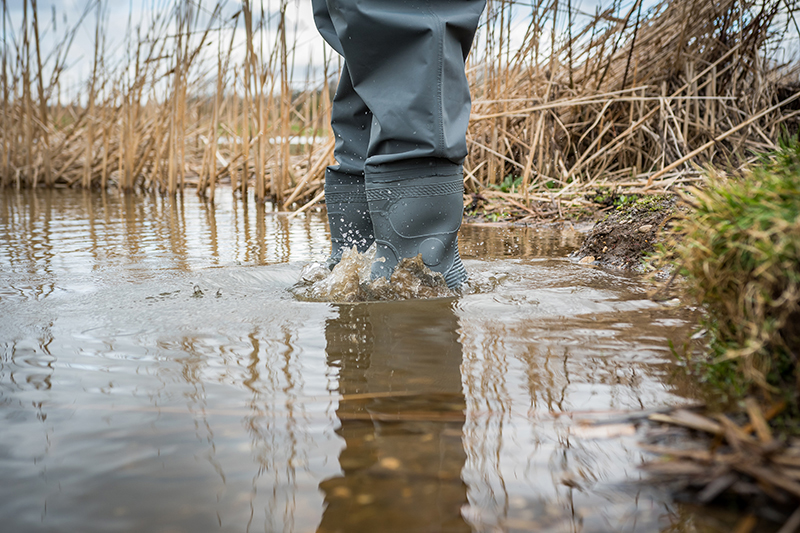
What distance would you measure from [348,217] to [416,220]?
1.43 feet

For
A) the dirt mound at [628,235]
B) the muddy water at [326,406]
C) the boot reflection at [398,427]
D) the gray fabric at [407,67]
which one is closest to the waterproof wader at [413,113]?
the gray fabric at [407,67]

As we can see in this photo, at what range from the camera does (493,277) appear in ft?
6.73

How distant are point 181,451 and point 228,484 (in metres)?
0.11

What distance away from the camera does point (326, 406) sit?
3.26ft

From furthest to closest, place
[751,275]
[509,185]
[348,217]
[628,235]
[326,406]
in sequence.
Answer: [509,185] → [628,235] → [348,217] → [326,406] → [751,275]

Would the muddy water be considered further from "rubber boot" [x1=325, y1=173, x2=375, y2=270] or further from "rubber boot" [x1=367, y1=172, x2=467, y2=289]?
"rubber boot" [x1=325, y1=173, x2=375, y2=270]

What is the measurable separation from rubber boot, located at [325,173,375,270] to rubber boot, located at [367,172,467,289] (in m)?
0.31

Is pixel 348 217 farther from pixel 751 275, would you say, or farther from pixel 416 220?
pixel 751 275

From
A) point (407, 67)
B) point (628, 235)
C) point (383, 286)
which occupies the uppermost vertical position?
point (407, 67)

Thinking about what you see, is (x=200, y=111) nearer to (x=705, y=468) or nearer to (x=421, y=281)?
(x=421, y=281)

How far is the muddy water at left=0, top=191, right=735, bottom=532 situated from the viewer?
722 mm

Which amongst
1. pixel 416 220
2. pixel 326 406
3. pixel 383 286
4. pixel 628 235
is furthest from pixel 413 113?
pixel 628 235

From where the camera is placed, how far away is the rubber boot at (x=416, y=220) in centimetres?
181

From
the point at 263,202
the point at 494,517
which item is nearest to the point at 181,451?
the point at 494,517
